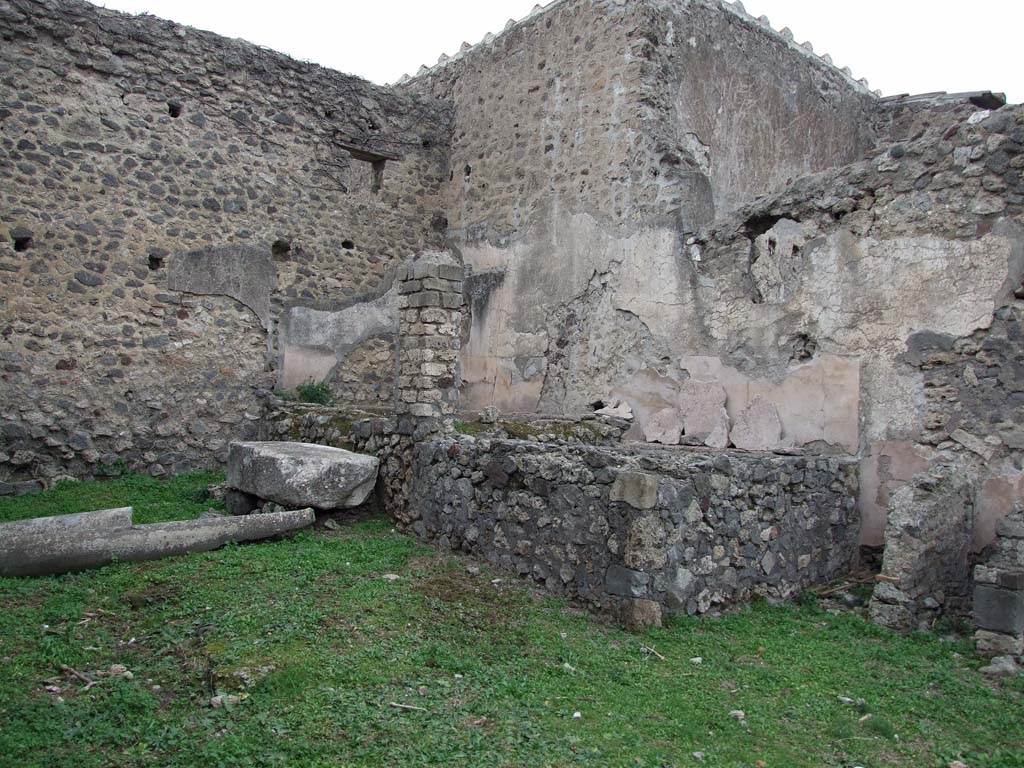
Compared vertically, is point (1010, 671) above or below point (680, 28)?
below

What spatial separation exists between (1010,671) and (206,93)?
9.56 metres

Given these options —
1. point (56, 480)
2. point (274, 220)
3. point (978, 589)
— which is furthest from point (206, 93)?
point (978, 589)

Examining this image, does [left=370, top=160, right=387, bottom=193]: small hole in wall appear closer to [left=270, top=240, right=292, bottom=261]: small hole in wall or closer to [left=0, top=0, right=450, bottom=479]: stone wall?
[left=0, top=0, right=450, bottom=479]: stone wall

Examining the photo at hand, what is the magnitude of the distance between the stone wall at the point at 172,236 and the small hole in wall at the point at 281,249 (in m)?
0.03

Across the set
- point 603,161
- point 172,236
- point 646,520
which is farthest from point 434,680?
point 603,161

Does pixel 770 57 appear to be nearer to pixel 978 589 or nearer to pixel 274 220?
pixel 274 220

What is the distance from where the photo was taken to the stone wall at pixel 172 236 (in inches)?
334

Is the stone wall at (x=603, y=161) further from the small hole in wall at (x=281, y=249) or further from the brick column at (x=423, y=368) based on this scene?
the brick column at (x=423, y=368)

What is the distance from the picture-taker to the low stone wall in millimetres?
5047

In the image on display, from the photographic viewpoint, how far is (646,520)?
16.3 feet

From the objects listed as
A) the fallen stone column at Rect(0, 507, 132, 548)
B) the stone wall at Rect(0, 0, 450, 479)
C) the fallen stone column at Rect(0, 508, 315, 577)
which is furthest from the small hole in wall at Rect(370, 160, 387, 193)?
the fallen stone column at Rect(0, 507, 132, 548)

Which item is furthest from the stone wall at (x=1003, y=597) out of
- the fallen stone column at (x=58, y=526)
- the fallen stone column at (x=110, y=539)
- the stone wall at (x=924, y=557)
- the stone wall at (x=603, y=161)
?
the fallen stone column at (x=58, y=526)

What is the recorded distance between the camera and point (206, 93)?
386 inches

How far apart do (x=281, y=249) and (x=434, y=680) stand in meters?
7.44
